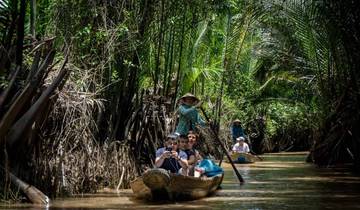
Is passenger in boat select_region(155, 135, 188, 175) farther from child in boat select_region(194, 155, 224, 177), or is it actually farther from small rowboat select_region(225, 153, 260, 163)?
small rowboat select_region(225, 153, 260, 163)

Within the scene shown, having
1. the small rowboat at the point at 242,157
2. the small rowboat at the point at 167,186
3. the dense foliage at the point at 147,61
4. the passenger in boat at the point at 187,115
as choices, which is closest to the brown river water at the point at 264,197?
the small rowboat at the point at 167,186

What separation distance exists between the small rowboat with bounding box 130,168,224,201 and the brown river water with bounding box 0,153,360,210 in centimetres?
19

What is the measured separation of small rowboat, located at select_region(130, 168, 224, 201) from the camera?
10.2m

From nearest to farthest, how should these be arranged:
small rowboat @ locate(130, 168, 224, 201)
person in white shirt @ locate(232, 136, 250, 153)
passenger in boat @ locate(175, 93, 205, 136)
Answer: small rowboat @ locate(130, 168, 224, 201) → passenger in boat @ locate(175, 93, 205, 136) → person in white shirt @ locate(232, 136, 250, 153)

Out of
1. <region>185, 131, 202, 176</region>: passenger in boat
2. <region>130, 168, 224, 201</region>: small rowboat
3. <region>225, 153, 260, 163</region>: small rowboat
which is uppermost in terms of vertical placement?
<region>185, 131, 202, 176</region>: passenger in boat

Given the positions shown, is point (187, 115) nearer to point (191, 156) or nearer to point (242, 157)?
point (191, 156)

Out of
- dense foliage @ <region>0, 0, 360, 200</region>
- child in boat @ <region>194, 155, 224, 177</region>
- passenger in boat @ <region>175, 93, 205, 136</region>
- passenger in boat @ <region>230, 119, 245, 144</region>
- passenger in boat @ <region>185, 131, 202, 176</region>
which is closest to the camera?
dense foliage @ <region>0, 0, 360, 200</region>

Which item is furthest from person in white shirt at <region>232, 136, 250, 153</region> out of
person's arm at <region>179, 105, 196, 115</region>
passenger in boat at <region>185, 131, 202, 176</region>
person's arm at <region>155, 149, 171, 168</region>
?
person's arm at <region>155, 149, 171, 168</region>

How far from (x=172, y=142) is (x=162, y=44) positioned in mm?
4745

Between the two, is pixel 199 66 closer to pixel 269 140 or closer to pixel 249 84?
pixel 249 84

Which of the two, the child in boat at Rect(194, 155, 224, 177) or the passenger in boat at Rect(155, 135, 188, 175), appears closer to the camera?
the passenger in boat at Rect(155, 135, 188, 175)

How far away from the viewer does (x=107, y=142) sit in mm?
12906

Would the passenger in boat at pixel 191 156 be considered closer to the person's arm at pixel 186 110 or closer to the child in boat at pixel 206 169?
the child in boat at pixel 206 169

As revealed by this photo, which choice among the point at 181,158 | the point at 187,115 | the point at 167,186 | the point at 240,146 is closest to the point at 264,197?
the point at 181,158
